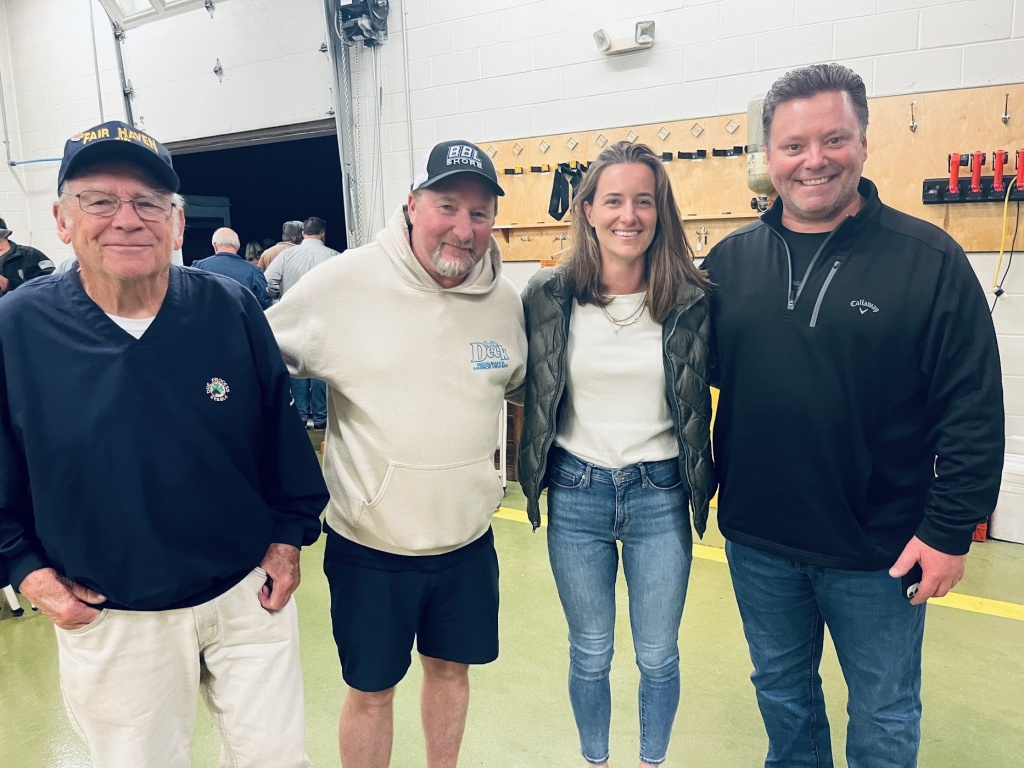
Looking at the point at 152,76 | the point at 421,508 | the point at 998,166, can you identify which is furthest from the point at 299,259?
the point at 998,166

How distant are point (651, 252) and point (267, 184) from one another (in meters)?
8.37

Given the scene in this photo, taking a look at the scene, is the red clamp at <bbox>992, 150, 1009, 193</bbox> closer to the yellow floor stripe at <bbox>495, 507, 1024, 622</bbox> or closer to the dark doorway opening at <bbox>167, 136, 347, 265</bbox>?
the yellow floor stripe at <bbox>495, 507, 1024, 622</bbox>

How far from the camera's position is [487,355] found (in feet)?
5.29

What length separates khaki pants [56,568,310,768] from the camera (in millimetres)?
1247

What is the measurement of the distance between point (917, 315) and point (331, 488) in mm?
1320

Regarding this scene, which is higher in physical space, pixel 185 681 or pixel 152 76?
pixel 152 76

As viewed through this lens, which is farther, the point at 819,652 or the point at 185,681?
the point at 819,652

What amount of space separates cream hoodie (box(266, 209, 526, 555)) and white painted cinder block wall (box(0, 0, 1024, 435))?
120 inches

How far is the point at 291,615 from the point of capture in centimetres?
145

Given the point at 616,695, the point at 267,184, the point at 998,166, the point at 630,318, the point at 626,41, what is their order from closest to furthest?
1. the point at 630,318
2. the point at 616,695
3. the point at 998,166
4. the point at 626,41
5. the point at 267,184

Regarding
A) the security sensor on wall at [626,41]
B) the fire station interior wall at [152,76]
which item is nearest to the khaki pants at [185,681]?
the security sensor on wall at [626,41]

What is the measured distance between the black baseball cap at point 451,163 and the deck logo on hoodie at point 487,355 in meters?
0.37

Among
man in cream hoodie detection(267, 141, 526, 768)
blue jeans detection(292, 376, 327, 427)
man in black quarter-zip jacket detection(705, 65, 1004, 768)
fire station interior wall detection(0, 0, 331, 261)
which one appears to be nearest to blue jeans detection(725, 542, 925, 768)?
man in black quarter-zip jacket detection(705, 65, 1004, 768)

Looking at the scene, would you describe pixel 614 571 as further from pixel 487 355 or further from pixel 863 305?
pixel 863 305
